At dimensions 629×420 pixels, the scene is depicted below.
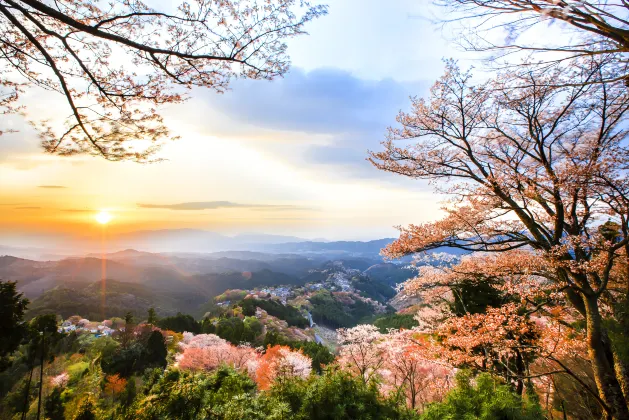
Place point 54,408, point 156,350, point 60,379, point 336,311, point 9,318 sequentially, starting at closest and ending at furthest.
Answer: point 9,318
point 54,408
point 60,379
point 156,350
point 336,311

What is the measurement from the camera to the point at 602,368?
4.23 meters

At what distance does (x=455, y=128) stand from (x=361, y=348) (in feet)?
44.4

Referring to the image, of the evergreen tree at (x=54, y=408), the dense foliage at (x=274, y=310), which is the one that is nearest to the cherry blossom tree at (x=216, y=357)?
the evergreen tree at (x=54, y=408)

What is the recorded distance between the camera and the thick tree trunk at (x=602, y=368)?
13.4ft

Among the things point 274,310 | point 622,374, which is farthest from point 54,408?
point 274,310

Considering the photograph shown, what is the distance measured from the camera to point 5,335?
924 centimetres

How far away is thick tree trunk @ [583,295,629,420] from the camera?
4079 mm

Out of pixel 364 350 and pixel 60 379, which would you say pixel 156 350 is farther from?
pixel 364 350

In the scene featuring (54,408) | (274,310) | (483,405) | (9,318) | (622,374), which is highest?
(483,405)

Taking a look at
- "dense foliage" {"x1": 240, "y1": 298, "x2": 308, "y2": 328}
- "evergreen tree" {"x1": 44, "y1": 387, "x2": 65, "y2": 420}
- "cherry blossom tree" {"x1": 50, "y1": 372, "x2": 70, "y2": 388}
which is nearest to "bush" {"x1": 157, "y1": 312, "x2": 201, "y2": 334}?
"cherry blossom tree" {"x1": 50, "y1": 372, "x2": 70, "y2": 388}

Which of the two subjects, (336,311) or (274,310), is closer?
(274,310)

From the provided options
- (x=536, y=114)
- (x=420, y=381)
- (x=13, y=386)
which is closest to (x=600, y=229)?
(x=536, y=114)

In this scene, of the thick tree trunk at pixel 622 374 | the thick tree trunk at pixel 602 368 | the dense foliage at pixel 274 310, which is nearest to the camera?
the thick tree trunk at pixel 602 368

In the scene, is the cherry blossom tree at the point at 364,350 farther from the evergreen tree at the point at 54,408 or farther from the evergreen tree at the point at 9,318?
the evergreen tree at the point at 9,318
